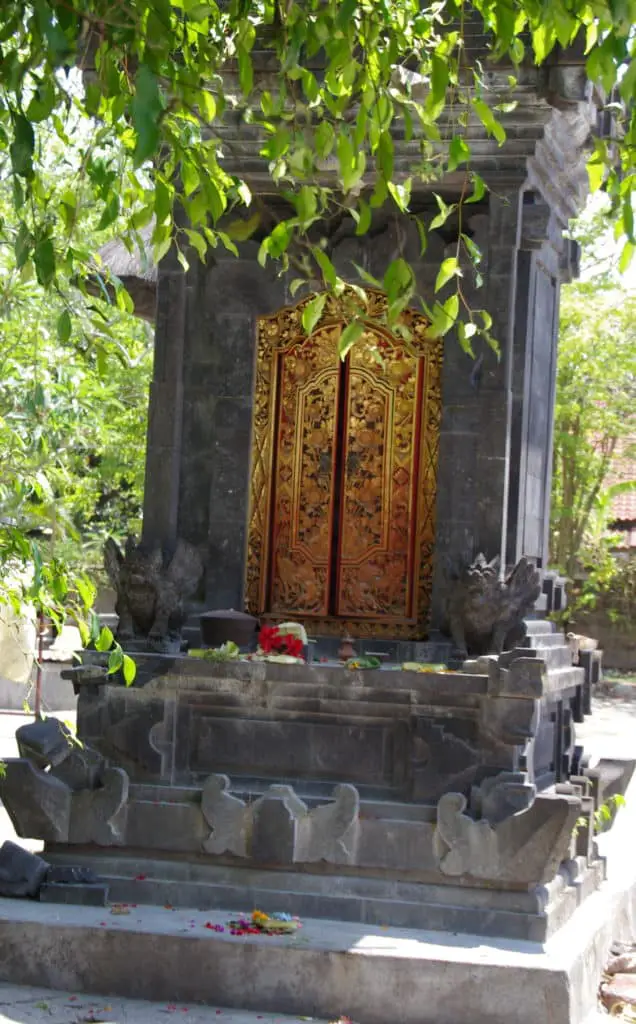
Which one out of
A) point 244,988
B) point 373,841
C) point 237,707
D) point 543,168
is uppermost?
point 543,168

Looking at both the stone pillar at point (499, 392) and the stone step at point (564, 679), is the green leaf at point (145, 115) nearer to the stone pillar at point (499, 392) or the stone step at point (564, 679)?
the stone pillar at point (499, 392)

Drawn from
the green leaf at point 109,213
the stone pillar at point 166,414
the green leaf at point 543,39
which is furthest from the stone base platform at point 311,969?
the green leaf at point 543,39

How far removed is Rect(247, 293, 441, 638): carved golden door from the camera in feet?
30.9

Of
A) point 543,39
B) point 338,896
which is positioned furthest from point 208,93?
point 338,896

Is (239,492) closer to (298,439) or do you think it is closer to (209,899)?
(298,439)

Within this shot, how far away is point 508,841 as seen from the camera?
25.8 ft

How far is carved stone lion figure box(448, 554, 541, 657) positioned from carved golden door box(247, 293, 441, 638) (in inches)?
28.5

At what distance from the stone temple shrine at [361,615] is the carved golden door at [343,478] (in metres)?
0.02

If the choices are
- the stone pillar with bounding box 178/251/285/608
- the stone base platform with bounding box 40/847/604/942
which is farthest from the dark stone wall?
the stone base platform with bounding box 40/847/604/942

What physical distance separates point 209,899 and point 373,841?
97 centimetres

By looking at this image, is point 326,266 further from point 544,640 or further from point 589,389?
point 589,389

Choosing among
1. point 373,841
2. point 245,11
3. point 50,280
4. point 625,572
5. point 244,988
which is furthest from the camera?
point 625,572

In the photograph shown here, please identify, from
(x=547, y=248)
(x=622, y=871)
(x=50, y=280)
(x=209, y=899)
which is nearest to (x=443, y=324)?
(x=50, y=280)

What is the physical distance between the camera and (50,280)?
Answer: 4.57 m
